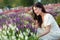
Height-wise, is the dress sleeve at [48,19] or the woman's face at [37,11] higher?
the woman's face at [37,11]

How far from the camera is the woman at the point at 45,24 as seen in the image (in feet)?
13.1

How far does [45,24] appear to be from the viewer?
406 centimetres

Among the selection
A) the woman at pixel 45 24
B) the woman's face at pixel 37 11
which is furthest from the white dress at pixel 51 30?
the woman's face at pixel 37 11

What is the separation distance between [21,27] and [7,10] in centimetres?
136

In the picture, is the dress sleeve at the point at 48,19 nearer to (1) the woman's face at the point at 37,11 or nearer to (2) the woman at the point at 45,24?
(2) the woman at the point at 45,24

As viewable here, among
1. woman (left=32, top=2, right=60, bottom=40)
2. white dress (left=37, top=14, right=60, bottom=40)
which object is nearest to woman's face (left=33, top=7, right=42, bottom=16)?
woman (left=32, top=2, right=60, bottom=40)

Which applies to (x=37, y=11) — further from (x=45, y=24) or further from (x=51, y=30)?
(x=51, y=30)

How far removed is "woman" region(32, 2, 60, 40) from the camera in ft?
13.1

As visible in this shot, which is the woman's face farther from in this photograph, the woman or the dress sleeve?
the dress sleeve

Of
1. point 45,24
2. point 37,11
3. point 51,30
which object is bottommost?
point 51,30

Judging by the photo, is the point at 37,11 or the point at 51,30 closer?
the point at 37,11

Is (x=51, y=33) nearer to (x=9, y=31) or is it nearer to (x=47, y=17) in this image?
(x=47, y=17)

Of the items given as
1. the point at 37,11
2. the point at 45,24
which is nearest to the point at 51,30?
the point at 45,24

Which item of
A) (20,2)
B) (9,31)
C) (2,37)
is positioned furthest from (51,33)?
(20,2)
